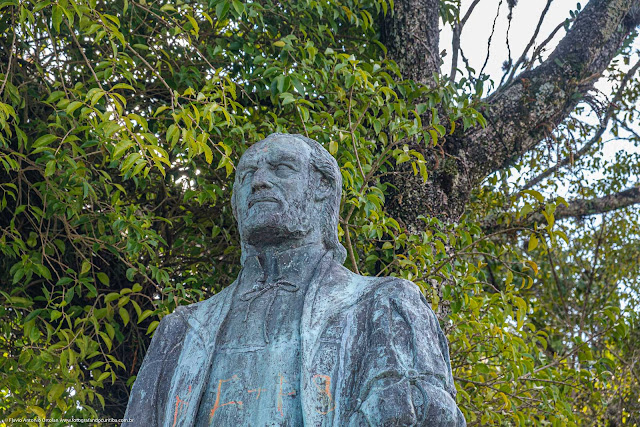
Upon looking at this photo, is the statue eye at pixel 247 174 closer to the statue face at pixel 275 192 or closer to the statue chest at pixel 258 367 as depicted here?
the statue face at pixel 275 192

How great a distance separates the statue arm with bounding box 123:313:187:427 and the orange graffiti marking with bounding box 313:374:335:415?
642 mm

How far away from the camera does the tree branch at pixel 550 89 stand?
24.3 ft

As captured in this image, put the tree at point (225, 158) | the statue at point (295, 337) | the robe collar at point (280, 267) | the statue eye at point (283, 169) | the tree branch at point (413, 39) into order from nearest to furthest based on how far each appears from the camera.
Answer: the statue at point (295, 337)
the robe collar at point (280, 267)
the statue eye at point (283, 169)
the tree at point (225, 158)
the tree branch at point (413, 39)

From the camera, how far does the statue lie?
2.98 m

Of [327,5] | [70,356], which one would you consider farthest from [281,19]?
[70,356]

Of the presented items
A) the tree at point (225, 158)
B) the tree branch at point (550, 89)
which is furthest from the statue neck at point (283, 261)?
the tree branch at point (550, 89)

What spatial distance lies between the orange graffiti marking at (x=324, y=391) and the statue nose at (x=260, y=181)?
2.79ft

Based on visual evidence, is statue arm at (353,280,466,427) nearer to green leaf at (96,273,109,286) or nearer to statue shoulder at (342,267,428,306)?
statue shoulder at (342,267,428,306)

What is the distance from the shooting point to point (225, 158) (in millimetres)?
5148

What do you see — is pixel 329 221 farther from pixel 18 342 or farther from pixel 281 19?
pixel 281 19

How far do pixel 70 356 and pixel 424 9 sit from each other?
159 inches

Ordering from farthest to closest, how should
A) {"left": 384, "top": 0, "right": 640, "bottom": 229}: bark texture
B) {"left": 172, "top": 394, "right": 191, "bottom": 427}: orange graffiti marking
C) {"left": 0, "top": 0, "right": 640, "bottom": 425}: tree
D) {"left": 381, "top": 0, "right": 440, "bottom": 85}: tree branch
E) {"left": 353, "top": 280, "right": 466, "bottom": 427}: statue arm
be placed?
{"left": 381, "top": 0, "right": 440, "bottom": 85}: tree branch → {"left": 384, "top": 0, "right": 640, "bottom": 229}: bark texture → {"left": 0, "top": 0, "right": 640, "bottom": 425}: tree → {"left": 172, "top": 394, "right": 191, "bottom": 427}: orange graffiti marking → {"left": 353, "top": 280, "right": 466, "bottom": 427}: statue arm

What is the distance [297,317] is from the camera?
130 inches

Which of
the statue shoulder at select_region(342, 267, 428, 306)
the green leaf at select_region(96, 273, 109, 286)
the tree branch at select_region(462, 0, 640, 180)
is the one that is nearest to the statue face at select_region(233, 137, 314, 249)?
the statue shoulder at select_region(342, 267, 428, 306)
